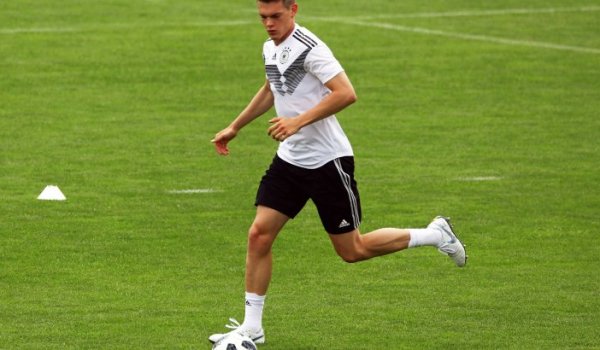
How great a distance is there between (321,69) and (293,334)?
178 cm

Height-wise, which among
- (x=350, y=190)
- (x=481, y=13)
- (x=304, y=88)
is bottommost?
(x=481, y=13)

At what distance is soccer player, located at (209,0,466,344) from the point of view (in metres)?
10.0

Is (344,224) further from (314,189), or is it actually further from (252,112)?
(252,112)

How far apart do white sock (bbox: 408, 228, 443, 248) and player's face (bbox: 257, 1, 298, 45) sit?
1.75 metres

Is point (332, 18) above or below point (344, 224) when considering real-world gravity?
above

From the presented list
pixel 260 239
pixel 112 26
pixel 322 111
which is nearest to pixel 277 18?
pixel 322 111

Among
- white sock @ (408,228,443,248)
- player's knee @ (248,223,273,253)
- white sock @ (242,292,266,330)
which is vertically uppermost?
player's knee @ (248,223,273,253)

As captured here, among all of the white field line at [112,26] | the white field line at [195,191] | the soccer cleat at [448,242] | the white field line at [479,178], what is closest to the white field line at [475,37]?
the white field line at [112,26]

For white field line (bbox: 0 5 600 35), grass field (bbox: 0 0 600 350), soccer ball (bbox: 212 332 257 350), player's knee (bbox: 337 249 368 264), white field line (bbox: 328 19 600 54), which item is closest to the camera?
soccer ball (bbox: 212 332 257 350)

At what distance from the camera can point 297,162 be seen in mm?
10281

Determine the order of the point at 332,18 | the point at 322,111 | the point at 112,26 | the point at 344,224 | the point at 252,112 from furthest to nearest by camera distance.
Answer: the point at 332,18 < the point at 112,26 < the point at 252,112 < the point at 344,224 < the point at 322,111

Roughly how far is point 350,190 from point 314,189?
0.24 m

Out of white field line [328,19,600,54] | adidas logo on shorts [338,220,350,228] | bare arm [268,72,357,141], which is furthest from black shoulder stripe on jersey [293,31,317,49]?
white field line [328,19,600,54]

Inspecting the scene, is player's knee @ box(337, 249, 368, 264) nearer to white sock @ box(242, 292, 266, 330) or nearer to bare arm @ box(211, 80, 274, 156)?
white sock @ box(242, 292, 266, 330)
